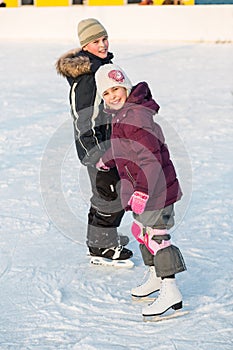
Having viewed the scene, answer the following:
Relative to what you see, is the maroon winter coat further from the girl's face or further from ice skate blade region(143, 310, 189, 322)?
ice skate blade region(143, 310, 189, 322)

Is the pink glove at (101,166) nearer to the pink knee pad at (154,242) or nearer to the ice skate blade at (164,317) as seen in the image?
the pink knee pad at (154,242)

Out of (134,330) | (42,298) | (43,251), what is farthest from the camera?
(43,251)

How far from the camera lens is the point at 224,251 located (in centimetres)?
402

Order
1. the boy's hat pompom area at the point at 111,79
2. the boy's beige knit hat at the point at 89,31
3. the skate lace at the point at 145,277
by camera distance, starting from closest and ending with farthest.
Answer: the boy's hat pompom area at the point at 111,79 → the skate lace at the point at 145,277 → the boy's beige knit hat at the point at 89,31

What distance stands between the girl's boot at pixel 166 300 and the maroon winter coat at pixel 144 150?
0.35 metres

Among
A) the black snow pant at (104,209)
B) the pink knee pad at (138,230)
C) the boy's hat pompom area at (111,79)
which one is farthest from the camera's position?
the black snow pant at (104,209)

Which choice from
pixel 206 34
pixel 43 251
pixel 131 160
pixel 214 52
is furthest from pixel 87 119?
→ pixel 206 34

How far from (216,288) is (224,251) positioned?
0.50 meters

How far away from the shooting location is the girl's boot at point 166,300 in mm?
3215

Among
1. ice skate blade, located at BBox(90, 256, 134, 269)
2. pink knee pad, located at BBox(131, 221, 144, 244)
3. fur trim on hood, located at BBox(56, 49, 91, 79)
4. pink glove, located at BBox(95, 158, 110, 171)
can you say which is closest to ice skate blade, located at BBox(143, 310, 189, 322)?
pink knee pad, located at BBox(131, 221, 144, 244)

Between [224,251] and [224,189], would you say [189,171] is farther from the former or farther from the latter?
[224,251]

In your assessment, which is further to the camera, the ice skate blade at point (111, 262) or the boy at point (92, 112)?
the ice skate blade at point (111, 262)

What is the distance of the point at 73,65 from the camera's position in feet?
12.0

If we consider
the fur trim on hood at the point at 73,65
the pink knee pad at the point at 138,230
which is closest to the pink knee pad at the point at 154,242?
the pink knee pad at the point at 138,230
